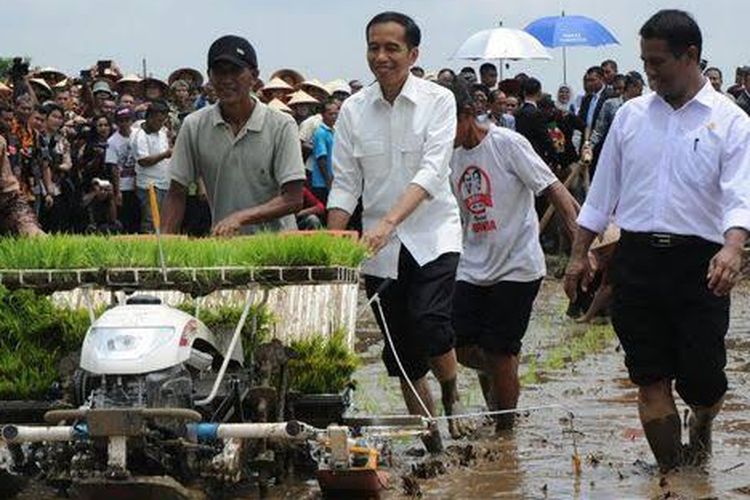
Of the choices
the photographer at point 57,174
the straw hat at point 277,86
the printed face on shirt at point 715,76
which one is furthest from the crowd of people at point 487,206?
the straw hat at point 277,86

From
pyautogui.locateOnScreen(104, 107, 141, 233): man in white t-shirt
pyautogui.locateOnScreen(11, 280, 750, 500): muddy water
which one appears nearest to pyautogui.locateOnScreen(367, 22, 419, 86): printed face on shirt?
pyautogui.locateOnScreen(11, 280, 750, 500): muddy water

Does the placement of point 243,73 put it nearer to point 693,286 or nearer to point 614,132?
point 614,132

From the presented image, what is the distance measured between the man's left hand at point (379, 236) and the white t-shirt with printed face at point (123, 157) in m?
10.9

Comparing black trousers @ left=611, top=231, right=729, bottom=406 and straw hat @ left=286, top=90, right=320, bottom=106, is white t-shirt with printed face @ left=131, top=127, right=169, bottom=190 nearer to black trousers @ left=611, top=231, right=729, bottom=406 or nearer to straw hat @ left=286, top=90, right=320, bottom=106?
straw hat @ left=286, top=90, right=320, bottom=106

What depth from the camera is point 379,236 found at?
8.13m

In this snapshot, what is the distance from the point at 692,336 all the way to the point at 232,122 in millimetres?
2514

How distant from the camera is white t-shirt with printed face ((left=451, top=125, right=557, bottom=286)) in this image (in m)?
9.45

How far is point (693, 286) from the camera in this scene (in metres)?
7.52

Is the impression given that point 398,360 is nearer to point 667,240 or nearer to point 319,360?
point 319,360

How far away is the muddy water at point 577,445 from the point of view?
775 centimetres

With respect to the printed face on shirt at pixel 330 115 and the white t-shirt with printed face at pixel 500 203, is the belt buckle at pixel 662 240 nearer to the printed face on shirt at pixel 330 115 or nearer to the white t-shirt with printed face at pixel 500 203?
the white t-shirt with printed face at pixel 500 203

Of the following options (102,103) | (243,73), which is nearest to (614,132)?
(243,73)

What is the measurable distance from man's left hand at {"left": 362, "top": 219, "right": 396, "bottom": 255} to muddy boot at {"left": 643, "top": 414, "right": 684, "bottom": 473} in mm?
1414

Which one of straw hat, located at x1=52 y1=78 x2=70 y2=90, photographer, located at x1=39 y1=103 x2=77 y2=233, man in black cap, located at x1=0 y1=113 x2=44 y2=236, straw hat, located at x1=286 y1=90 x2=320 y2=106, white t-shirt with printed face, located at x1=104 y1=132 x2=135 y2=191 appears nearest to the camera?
man in black cap, located at x1=0 y1=113 x2=44 y2=236
